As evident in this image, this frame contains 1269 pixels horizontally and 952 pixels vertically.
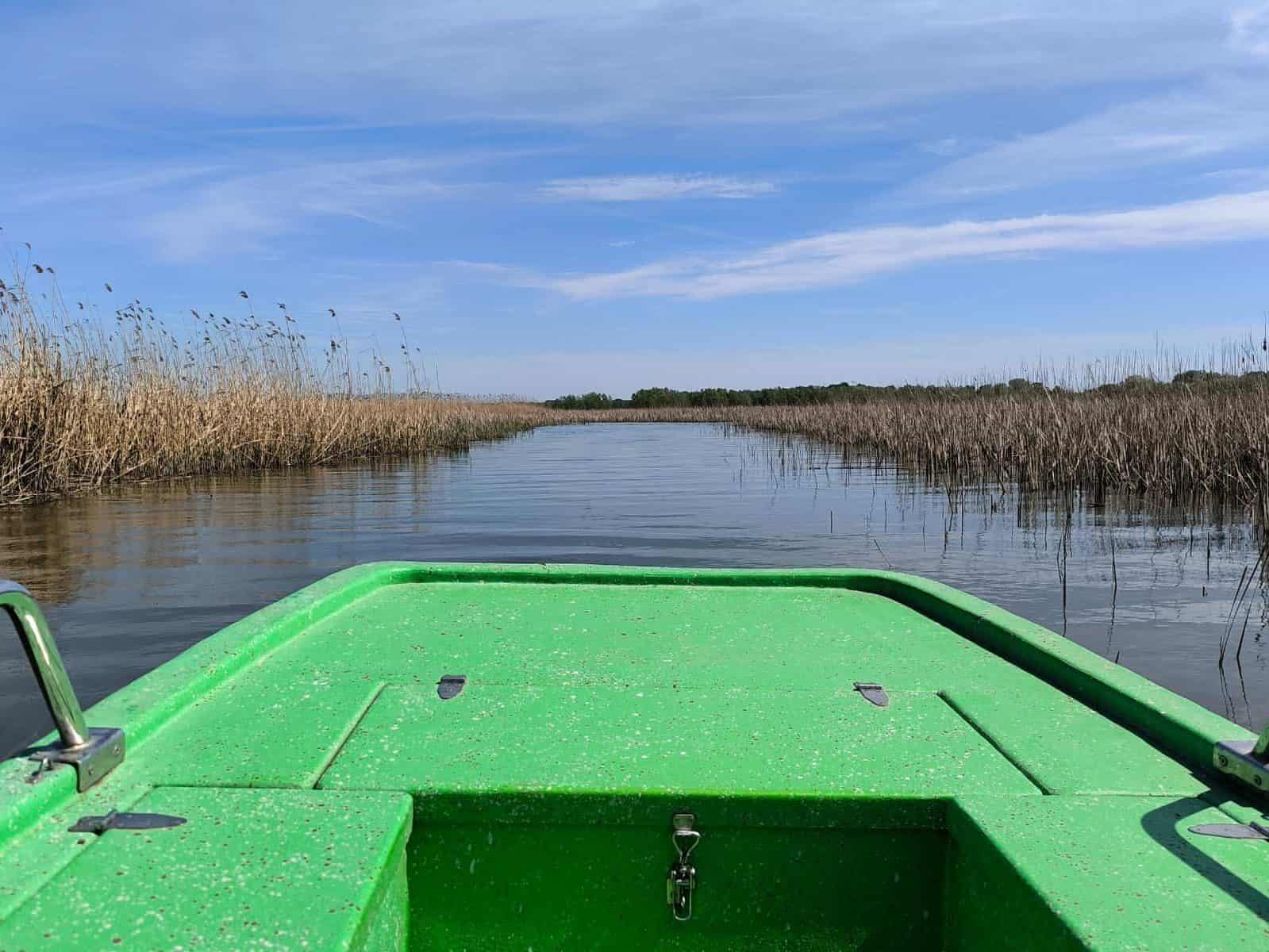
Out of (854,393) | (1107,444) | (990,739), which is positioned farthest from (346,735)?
(854,393)

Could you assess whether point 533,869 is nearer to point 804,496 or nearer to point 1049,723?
point 1049,723

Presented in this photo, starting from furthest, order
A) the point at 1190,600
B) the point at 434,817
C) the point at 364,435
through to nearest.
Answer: the point at 364,435 < the point at 1190,600 < the point at 434,817

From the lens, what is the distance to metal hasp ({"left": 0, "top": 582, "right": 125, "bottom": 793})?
1.17 meters

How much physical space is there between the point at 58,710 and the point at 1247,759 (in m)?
1.62

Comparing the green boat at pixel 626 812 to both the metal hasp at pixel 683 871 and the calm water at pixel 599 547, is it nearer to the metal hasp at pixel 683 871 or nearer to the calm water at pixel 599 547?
the metal hasp at pixel 683 871

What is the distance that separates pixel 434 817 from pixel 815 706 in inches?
27.0

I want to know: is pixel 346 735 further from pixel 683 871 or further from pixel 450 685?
pixel 683 871

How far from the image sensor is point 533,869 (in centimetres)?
129

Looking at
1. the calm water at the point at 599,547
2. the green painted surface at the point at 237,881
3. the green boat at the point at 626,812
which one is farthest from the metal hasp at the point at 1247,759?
the calm water at the point at 599,547

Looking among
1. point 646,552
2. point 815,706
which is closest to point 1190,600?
point 646,552

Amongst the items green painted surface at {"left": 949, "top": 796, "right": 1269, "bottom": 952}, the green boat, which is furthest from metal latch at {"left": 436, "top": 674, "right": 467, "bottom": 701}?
green painted surface at {"left": 949, "top": 796, "right": 1269, "bottom": 952}

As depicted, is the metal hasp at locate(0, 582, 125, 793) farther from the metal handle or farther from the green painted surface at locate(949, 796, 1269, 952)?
the green painted surface at locate(949, 796, 1269, 952)

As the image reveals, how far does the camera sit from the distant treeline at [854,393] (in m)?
13.0

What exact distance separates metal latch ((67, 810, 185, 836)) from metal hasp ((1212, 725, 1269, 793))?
4.61 feet
